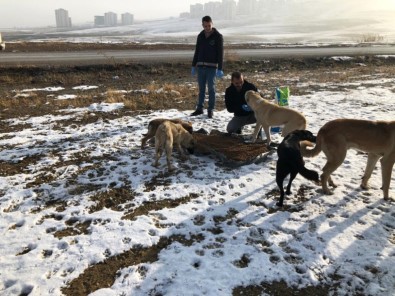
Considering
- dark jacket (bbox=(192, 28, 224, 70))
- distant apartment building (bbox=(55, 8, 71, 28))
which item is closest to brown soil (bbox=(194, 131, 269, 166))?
dark jacket (bbox=(192, 28, 224, 70))

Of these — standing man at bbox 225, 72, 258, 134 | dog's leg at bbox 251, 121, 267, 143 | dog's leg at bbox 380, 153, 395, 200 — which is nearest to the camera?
dog's leg at bbox 380, 153, 395, 200

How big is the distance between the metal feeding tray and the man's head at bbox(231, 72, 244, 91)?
44.1 inches

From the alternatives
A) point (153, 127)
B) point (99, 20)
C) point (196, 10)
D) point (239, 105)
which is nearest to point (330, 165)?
point (239, 105)

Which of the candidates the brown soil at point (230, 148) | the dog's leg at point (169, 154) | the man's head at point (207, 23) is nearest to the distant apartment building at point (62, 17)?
the man's head at point (207, 23)

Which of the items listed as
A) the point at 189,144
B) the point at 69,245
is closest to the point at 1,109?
the point at 189,144

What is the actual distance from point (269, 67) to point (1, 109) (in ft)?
46.6

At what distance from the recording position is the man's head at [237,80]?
7.09 m

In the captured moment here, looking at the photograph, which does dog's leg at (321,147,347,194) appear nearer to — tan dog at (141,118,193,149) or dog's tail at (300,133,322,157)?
dog's tail at (300,133,322,157)

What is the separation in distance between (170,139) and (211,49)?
12.1 ft

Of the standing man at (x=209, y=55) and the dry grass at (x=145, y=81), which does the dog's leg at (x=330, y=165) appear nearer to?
the standing man at (x=209, y=55)

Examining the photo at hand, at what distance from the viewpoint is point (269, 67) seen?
18906 millimetres

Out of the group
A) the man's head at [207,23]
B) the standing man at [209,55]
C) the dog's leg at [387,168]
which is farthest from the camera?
the standing man at [209,55]

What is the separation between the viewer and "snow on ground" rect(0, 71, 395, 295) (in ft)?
10.9

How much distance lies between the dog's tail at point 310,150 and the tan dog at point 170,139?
215cm
